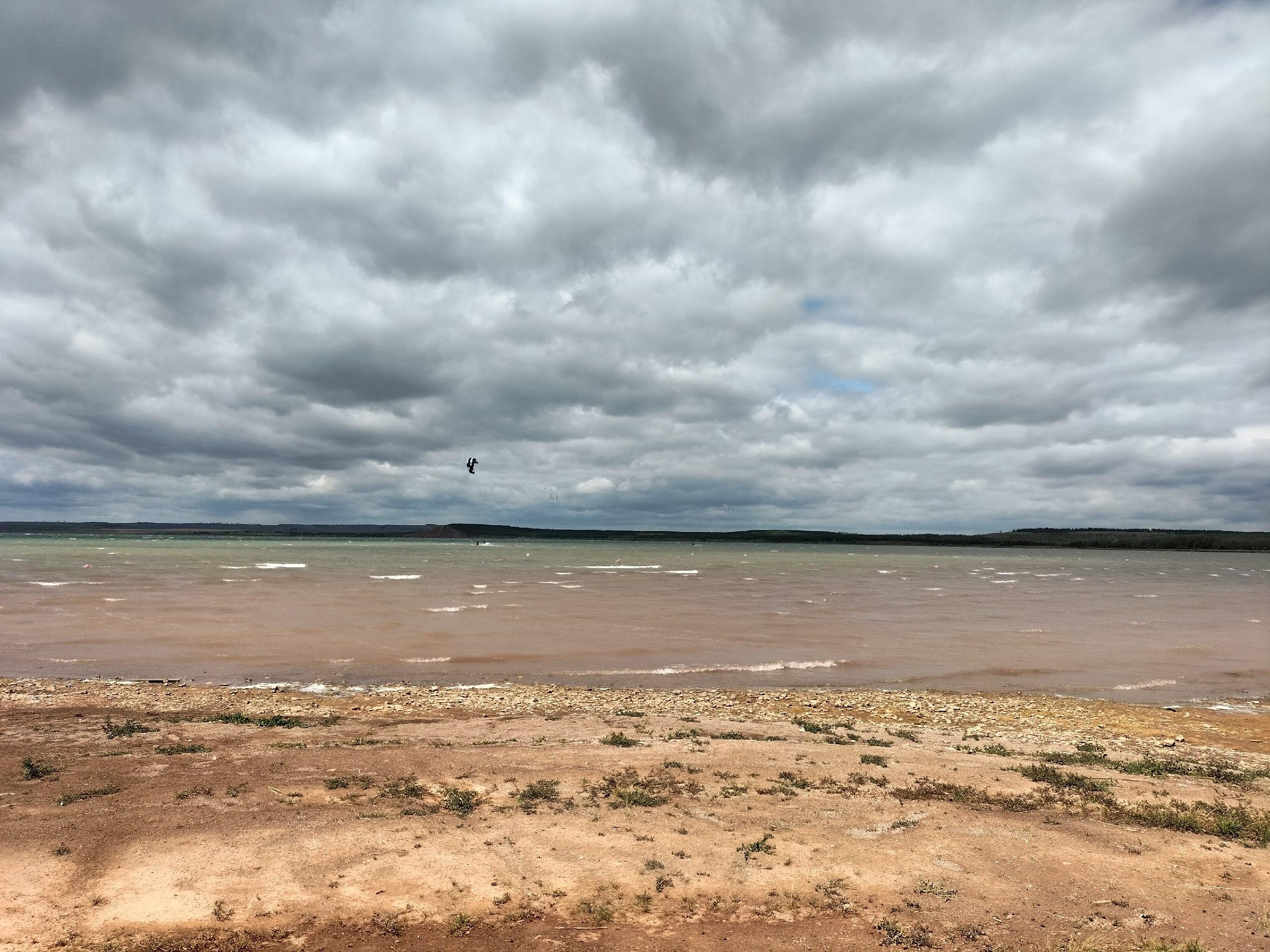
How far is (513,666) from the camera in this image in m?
24.6

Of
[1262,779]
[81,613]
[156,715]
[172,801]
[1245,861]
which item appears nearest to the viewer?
[1245,861]

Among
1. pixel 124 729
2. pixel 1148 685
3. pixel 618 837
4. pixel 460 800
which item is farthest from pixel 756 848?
pixel 1148 685

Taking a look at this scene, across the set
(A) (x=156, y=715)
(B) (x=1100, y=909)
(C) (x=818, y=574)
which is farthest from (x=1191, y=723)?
(C) (x=818, y=574)

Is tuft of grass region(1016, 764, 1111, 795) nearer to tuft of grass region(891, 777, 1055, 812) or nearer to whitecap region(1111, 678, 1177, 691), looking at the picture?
tuft of grass region(891, 777, 1055, 812)

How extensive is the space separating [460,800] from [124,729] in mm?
8800

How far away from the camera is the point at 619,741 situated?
1389 centimetres

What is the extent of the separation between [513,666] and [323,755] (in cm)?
1220

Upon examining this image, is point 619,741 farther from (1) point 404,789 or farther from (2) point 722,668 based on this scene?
(2) point 722,668

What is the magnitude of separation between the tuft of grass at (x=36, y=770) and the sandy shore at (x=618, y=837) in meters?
0.11

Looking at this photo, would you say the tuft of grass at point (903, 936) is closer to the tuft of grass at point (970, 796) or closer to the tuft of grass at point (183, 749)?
the tuft of grass at point (970, 796)

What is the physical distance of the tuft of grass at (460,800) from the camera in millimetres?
10023

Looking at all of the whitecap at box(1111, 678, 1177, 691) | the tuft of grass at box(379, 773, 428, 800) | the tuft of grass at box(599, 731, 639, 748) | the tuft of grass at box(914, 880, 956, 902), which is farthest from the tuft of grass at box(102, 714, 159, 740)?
the whitecap at box(1111, 678, 1177, 691)

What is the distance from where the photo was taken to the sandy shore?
7.16m

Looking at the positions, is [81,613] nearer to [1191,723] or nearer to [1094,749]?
[1094,749]
